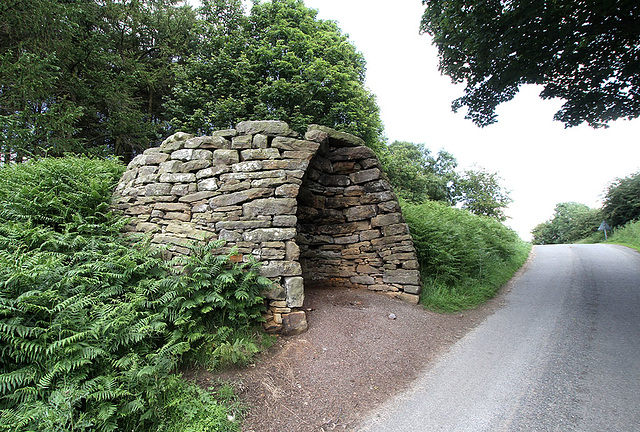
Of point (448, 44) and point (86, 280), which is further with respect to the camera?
point (448, 44)

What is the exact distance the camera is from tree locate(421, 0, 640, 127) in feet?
19.1

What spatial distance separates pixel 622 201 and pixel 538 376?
25.2m

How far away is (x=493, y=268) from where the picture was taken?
351 inches

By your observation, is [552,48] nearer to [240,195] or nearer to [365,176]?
[365,176]

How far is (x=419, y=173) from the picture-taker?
17.2m

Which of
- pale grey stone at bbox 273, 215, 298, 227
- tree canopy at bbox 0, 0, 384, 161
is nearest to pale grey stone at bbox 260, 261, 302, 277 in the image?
pale grey stone at bbox 273, 215, 298, 227

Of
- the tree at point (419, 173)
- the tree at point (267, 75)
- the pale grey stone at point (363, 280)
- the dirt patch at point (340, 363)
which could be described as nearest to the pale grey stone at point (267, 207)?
the dirt patch at point (340, 363)

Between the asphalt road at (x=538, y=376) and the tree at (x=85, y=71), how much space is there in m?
9.34

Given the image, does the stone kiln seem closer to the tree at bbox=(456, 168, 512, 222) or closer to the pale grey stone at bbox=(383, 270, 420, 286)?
the pale grey stone at bbox=(383, 270, 420, 286)

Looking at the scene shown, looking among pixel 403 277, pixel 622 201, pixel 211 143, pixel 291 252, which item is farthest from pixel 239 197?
pixel 622 201

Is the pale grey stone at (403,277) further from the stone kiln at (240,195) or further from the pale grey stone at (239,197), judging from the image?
the pale grey stone at (239,197)

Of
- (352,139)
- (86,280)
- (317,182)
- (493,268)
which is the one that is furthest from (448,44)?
(86,280)

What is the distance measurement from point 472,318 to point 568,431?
11.1 feet

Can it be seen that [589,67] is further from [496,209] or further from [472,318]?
[496,209]
